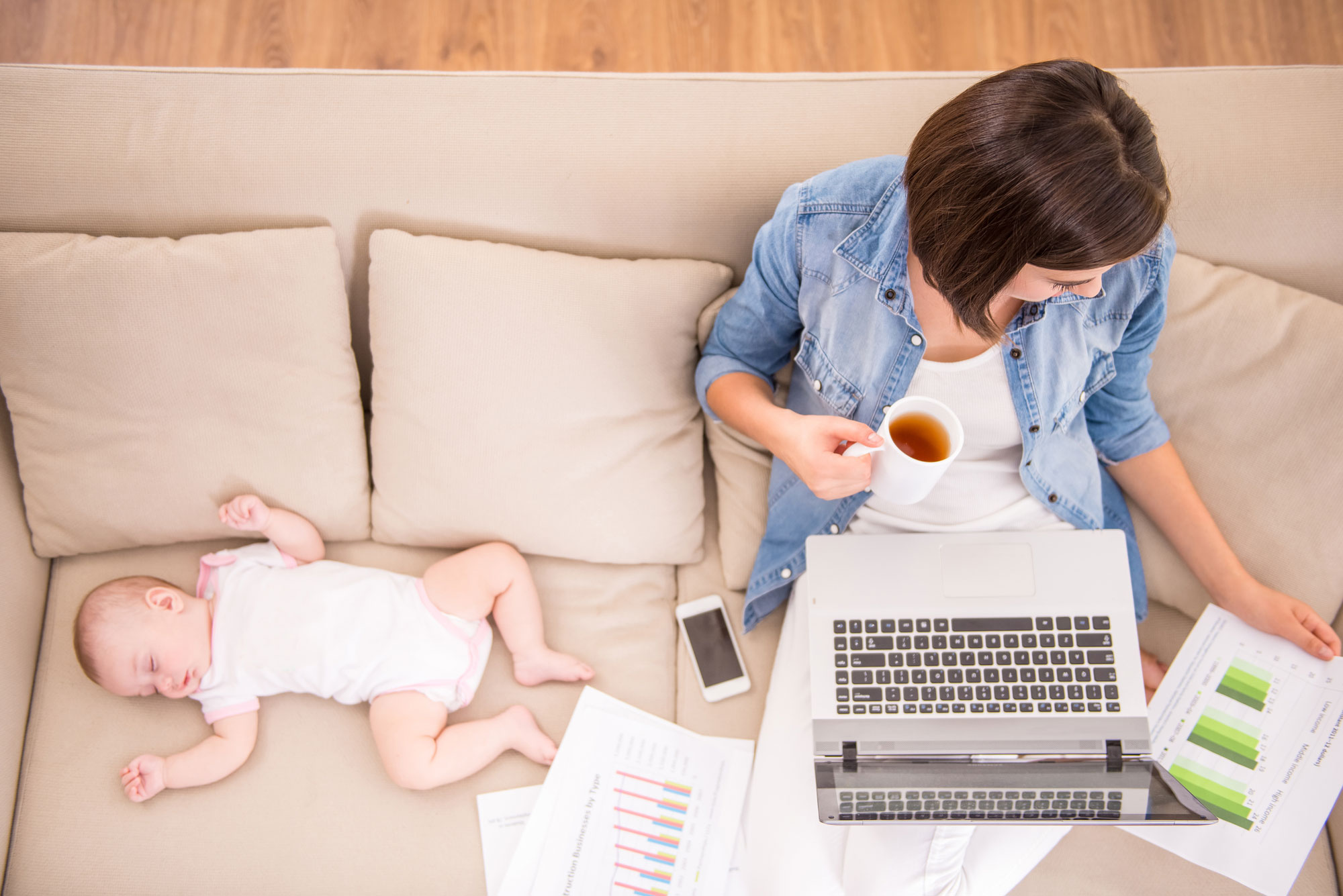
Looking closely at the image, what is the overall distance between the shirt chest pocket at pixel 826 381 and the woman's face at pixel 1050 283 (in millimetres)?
271

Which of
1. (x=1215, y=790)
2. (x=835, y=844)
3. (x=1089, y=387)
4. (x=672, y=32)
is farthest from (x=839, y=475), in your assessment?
(x=672, y=32)

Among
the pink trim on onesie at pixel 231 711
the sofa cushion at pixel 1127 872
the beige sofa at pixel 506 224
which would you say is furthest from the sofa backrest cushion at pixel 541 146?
the sofa cushion at pixel 1127 872

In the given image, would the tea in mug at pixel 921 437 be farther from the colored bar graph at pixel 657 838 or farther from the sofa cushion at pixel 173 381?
the sofa cushion at pixel 173 381

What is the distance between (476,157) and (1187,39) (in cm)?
188

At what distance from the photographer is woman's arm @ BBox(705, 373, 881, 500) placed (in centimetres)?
99

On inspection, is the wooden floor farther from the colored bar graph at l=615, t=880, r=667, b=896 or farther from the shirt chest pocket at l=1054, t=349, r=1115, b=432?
the colored bar graph at l=615, t=880, r=667, b=896

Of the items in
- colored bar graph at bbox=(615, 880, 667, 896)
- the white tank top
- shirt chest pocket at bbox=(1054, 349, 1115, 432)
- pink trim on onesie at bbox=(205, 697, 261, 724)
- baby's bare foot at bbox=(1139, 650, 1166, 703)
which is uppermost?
shirt chest pocket at bbox=(1054, 349, 1115, 432)

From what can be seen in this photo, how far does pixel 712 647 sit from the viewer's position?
1.43 metres

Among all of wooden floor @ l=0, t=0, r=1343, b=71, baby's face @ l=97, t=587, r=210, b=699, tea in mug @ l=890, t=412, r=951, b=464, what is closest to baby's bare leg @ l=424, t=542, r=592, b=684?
baby's face @ l=97, t=587, r=210, b=699

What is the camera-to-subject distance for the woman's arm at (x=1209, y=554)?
125 cm

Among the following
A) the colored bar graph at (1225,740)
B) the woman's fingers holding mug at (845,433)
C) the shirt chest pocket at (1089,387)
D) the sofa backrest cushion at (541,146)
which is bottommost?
the colored bar graph at (1225,740)

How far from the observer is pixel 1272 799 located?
123cm

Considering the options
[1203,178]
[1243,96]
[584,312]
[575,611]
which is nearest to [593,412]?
[584,312]

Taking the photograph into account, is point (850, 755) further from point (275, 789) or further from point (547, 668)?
point (275, 789)
